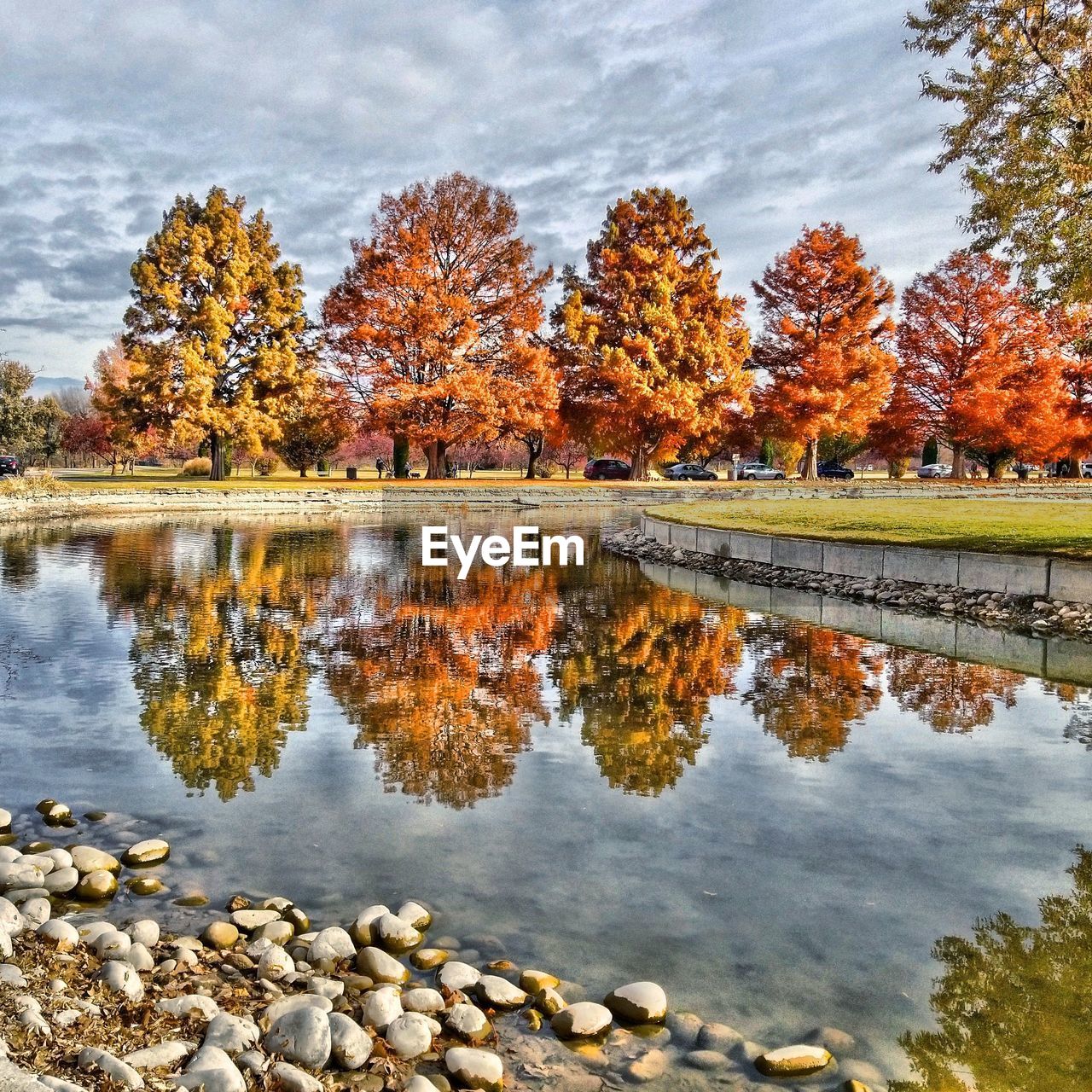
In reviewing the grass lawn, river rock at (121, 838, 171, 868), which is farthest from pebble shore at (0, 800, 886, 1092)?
the grass lawn

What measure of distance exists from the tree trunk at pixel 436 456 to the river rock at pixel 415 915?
48.1m

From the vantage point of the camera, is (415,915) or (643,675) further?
(643,675)

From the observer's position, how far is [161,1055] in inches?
122

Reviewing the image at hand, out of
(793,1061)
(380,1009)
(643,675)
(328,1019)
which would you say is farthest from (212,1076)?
(643,675)

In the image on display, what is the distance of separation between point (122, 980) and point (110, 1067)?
2.45 ft

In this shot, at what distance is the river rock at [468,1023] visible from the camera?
11.5 ft

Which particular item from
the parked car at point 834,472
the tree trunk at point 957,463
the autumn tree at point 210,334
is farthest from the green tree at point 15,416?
the tree trunk at point 957,463

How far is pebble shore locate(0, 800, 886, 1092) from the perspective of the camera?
10.2 feet

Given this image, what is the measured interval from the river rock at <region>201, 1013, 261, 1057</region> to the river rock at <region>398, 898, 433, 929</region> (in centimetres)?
103

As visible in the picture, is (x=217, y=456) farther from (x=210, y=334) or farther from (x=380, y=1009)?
(x=380, y=1009)

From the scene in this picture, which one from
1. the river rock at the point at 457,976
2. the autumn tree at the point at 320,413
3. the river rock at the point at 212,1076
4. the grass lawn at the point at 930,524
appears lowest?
the river rock at the point at 457,976

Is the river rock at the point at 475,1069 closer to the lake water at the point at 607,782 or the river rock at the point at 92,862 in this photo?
the lake water at the point at 607,782

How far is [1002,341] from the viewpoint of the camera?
54.2m

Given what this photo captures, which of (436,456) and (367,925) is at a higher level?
(436,456)
